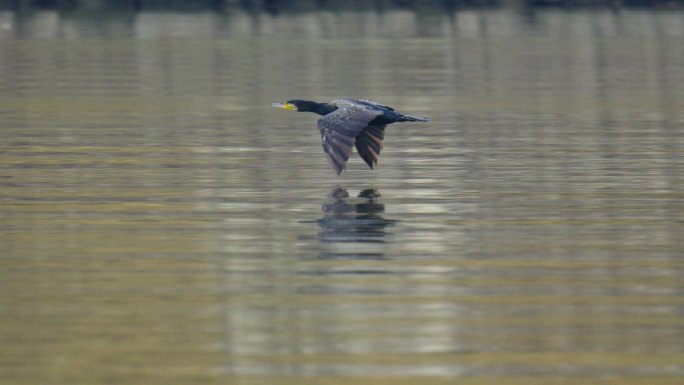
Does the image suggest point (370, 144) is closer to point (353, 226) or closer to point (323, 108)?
point (323, 108)

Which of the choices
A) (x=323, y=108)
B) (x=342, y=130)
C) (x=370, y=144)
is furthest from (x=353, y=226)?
(x=323, y=108)

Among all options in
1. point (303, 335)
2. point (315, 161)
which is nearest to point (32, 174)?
point (315, 161)

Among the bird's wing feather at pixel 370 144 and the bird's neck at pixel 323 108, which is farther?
the bird's neck at pixel 323 108

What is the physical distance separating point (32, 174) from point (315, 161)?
2.92 m

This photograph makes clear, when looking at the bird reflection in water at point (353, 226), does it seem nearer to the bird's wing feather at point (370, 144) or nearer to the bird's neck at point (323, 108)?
the bird's wing feather at point (370, 144)

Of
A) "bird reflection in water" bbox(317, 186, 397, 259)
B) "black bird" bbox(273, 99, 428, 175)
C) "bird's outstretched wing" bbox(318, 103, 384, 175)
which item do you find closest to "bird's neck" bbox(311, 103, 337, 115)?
"black bird" bbox(273, 99, 428, 175)

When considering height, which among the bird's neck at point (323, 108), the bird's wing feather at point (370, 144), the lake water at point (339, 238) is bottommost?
the lake water at point (339, 238)

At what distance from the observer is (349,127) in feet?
49.0

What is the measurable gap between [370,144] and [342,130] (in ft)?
4.85

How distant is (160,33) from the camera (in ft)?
146

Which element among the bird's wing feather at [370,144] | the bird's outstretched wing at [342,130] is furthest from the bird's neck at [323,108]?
the bird's outstretched wing at [342,130]

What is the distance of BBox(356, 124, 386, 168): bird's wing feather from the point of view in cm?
1634

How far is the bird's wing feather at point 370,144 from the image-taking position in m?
16.3

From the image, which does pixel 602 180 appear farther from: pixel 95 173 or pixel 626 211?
pixel 95 173
